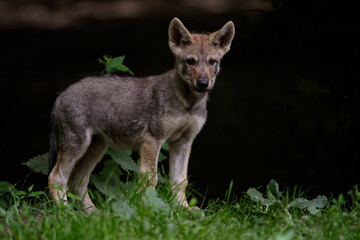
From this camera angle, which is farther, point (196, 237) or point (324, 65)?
point (324, 65)

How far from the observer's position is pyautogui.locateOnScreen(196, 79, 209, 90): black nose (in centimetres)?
586

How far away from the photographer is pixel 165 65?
30.3 ft

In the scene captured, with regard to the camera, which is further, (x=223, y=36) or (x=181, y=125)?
(x=223, y=36)

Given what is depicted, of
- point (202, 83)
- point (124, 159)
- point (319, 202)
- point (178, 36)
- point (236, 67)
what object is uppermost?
point (178, 36)

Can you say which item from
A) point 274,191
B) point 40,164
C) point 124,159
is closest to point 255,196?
point 274,191

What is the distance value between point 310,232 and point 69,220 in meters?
1.90

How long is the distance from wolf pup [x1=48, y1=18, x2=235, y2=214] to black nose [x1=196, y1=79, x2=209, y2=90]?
0.26 ft

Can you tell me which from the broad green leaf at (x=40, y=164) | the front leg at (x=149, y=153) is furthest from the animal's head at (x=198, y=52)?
the broad green leaf at (x=40, y=164)

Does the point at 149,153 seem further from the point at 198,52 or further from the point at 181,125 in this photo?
the point at 198,52

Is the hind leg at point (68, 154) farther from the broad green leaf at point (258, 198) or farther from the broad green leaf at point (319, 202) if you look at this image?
the broad green leaf at point (319, 202)

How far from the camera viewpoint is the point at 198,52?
6.15 m

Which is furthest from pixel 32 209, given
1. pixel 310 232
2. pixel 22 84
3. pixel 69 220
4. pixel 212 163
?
pixel 212 163

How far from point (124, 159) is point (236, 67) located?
137 inches

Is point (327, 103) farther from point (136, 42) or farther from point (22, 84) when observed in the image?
point (22, 84)
